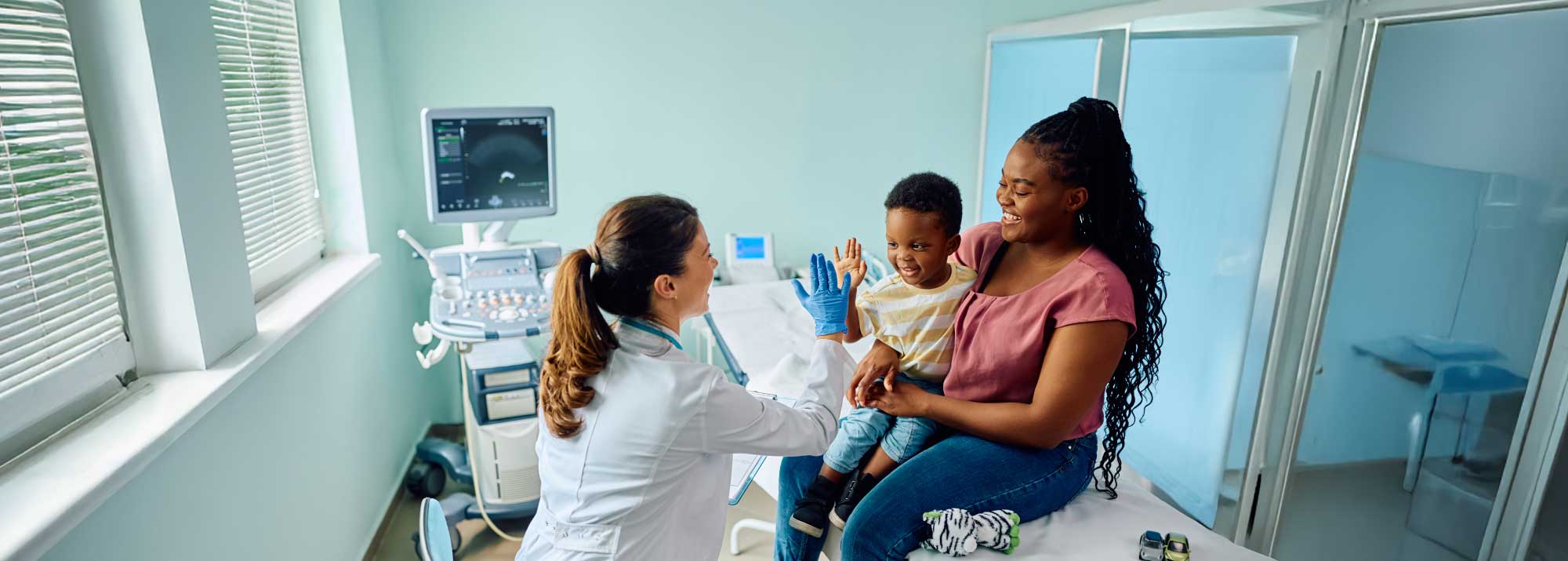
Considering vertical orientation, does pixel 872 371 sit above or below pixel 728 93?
below

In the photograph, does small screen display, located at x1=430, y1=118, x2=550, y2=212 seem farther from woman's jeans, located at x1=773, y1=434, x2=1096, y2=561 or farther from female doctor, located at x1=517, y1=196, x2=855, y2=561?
woman's jeans, located at x1=773, y1=434, x2=1096, y2=561

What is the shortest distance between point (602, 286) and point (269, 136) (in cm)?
152

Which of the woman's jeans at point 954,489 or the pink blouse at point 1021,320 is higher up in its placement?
the pink blouse at point 1021,320

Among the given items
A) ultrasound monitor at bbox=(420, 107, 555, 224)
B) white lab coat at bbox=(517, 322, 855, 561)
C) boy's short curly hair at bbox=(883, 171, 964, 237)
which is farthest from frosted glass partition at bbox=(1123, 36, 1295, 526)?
ultrasound monitor at bbox=(420, 107, 555, 224)

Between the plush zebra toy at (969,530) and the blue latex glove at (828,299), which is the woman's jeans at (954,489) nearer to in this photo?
the plush zebra toy at (969,530)

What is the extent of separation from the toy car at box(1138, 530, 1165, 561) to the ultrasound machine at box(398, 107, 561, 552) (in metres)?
1.59

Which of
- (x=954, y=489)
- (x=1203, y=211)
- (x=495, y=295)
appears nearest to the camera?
(x=954, y=489)

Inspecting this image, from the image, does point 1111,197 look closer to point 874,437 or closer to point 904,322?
point 904,322

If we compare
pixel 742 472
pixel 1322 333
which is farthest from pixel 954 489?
pixel 1322 333

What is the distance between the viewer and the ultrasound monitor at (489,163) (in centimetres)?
238

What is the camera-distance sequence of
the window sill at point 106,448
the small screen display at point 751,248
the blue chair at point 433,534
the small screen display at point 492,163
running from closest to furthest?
the window sill at point 106,448, the blue chair at point 433,534, the small screen display at point 492,163, the small screen display at point 751,248

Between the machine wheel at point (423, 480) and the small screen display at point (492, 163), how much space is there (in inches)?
39.6

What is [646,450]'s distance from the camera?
1284 millimetres

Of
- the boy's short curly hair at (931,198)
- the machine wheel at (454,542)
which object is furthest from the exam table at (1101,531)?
the machine wheel at (454,542)
